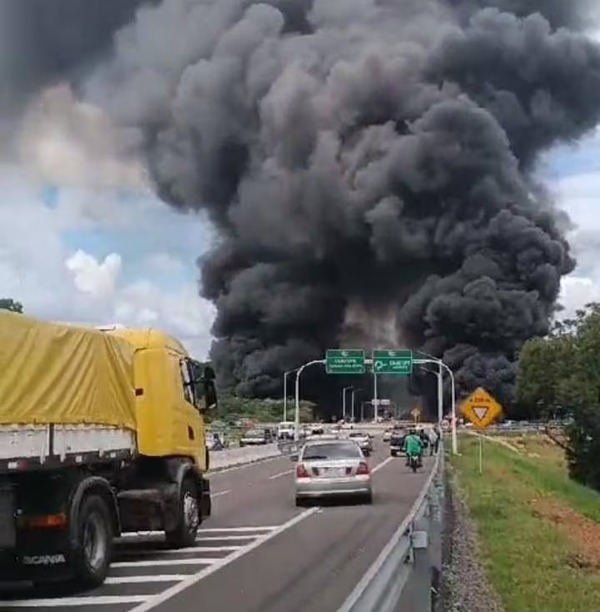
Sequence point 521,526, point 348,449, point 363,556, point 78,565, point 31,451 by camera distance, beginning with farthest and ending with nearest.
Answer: point 348,449, point 521,526, point 363,556, point 78,565, point 31,451

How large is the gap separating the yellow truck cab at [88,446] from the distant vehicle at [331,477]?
8.10 metres

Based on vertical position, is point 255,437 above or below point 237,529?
above

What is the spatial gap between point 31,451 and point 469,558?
597 centimetres

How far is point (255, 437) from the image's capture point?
81.8 m

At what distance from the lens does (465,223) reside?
325 ft

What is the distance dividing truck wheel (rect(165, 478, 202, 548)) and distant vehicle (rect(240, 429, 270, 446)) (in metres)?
58.0

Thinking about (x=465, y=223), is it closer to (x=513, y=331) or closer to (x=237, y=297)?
(x=513, y=331)

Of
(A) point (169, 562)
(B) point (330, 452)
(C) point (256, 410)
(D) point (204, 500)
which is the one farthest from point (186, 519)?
(C) point (256, 410)

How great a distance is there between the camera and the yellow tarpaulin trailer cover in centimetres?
1181

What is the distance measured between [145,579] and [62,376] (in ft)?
8.60

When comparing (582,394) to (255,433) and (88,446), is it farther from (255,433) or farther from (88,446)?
(88,446)

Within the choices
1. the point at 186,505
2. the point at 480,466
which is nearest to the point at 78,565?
the point at 186,505

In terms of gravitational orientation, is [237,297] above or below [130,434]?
above

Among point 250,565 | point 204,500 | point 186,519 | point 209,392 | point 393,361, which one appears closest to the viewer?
point 250,565
